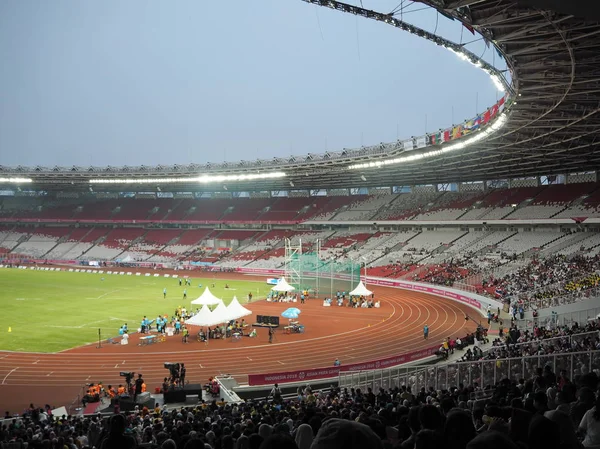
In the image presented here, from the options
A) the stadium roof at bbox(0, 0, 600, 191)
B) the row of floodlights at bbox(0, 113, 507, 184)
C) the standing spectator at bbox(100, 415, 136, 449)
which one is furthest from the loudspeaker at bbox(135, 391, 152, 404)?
the row of floodlights at bbox(0, 113, 507, 184)

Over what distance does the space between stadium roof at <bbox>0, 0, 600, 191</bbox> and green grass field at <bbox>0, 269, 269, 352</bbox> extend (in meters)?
17.1

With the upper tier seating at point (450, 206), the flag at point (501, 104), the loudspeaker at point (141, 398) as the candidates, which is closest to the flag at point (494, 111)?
the flag at point (501, 104)

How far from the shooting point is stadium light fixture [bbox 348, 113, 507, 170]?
112ft

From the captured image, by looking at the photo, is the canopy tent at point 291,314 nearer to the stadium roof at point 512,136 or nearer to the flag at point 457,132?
the stadium roof at point 512,136

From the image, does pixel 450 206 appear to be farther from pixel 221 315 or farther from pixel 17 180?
pixel 17 180

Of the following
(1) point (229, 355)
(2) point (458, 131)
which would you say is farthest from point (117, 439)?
(2) point (458, 131)

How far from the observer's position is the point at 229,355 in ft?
93.1

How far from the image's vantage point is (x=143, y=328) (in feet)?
109

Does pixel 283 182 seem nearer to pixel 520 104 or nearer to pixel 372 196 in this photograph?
pixel 372 196

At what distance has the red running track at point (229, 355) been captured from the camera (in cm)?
2333

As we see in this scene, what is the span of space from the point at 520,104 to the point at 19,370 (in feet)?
96.0

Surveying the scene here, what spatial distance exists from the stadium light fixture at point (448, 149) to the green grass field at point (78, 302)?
17.7 m

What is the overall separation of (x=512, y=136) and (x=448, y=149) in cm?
680

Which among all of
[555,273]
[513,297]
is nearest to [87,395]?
[513,297]
